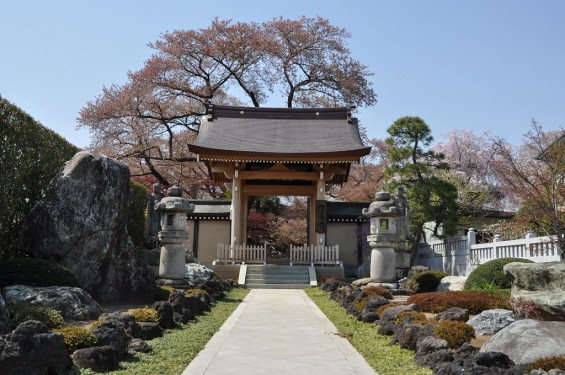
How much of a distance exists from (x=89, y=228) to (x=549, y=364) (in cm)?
942

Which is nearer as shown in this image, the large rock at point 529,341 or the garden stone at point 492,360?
the garden stone at point 492,360

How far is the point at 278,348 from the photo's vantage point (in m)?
7.07

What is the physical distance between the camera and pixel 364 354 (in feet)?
22.0

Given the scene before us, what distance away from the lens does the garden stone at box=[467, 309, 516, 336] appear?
7703mm

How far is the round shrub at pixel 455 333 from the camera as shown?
21.7 feet

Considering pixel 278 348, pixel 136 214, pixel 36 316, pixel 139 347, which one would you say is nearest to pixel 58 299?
pixel 36 316

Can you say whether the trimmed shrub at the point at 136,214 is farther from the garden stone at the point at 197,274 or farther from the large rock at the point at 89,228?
the large rock at the point at 89,228

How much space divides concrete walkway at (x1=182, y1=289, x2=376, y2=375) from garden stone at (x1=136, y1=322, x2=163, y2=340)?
0.85 meters

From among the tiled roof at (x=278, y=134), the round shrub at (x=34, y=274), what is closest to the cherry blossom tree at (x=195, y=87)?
the tiled roof at (x=278, y=134)

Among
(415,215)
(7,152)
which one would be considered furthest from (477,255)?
(7,152)

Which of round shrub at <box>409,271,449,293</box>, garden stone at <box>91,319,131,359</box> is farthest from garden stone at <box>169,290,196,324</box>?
round shrub at <box>409,271,449,293</box>

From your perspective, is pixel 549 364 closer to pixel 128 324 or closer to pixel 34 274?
pixel 128 324

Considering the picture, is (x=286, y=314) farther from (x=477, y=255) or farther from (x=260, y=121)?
(x=260, y=121)

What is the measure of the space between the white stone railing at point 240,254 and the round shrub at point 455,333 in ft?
52.2
